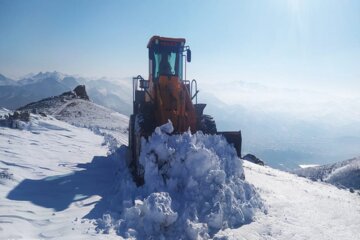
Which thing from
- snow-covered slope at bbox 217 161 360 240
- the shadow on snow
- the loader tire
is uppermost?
the loader tire

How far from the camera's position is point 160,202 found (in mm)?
6441

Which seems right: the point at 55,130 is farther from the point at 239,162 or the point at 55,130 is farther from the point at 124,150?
the point at 239,162

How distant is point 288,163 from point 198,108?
474 ft

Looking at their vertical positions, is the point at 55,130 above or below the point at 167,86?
below

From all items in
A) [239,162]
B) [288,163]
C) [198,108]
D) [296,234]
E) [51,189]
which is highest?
[198,108]

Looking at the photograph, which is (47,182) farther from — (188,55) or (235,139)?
(188,55)

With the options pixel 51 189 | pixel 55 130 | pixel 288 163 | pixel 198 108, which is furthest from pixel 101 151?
pixel 288 163

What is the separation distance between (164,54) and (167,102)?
8.09ft

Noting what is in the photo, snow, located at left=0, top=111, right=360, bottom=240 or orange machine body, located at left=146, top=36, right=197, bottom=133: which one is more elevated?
orange machine body, located at left=146, top=36, right=197, bottom=133

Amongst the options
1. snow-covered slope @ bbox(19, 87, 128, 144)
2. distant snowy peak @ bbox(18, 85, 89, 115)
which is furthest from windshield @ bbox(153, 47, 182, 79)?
distant snowy peak @ bbox(18, 85, 89, 115)

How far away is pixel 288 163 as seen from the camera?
148 meters

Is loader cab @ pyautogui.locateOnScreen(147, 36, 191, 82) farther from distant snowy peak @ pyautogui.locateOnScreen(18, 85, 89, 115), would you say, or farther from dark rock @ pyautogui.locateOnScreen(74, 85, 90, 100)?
dark rock @ pyautogui.locateOnScreen(74, 85, 90, 100)

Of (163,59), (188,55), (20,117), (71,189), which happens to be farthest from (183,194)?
(20,117)

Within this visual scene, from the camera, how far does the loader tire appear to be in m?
10.1
